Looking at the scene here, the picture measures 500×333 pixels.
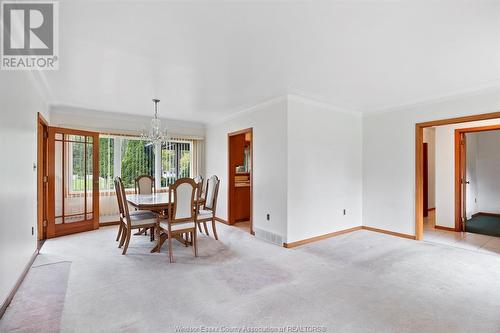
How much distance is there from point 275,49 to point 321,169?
251cm

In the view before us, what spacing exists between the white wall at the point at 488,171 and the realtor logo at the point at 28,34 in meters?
8.70

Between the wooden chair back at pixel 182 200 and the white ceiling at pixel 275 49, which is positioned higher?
the white ceiling at pixel 275 49

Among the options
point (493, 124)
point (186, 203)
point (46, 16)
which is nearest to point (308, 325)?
point (186, 203)

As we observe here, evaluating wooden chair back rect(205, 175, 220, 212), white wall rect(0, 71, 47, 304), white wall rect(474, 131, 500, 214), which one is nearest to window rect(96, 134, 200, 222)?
wooden chair back rect(205, 175, 220, 212)

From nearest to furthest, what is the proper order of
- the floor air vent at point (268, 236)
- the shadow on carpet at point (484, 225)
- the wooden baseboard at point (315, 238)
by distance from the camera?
1. the wooden baseboard at point (315, 238)
2. the floor air vent at point (268, 236)
3. the shadow on carpet at point (484, 225)

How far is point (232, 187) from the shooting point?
543 centimetres

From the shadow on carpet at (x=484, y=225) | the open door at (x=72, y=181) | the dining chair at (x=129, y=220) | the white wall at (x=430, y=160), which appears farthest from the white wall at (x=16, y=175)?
the white wall at (x=430, y=160)

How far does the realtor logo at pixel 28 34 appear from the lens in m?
1.87

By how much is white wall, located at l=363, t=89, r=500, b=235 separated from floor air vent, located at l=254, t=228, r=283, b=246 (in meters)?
2.15

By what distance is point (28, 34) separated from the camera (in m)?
2.21

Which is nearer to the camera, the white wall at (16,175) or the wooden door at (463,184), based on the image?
the white wall at (16,175)

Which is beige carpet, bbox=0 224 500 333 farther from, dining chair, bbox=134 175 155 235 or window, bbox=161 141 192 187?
window, bbox=161 141 192 187

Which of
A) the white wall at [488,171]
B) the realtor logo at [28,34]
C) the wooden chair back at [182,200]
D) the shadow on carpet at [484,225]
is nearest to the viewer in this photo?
the realtor logo at [28,34]

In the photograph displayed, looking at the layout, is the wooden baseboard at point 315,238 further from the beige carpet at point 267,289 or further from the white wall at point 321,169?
the beige carpet at point 267,289
